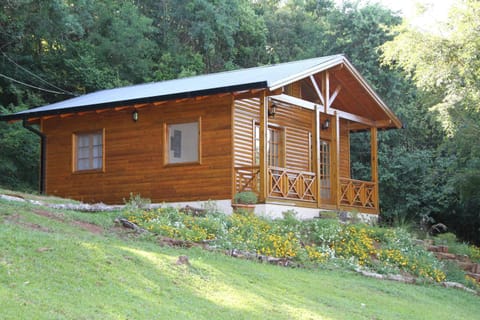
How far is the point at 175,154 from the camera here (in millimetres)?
17797

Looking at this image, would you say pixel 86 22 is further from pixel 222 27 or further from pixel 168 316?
pixel 168 316

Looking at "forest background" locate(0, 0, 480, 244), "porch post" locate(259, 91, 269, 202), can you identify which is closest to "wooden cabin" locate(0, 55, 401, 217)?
"porch post" locate(259, 91, 269, 202)

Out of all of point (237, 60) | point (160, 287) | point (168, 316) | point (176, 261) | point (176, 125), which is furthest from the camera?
point (237, 60)

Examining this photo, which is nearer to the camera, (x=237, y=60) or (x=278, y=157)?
(x=278, y=157)

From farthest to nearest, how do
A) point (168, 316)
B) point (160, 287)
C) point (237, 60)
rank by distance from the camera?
point (237, 60) → point (160, 287) → point (168, 316)

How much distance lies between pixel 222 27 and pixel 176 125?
16.7m

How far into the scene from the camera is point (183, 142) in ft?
57.9

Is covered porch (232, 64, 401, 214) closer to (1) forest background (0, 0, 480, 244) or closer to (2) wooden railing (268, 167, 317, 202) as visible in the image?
(2) wooden railing (268, 167, 317, 202)

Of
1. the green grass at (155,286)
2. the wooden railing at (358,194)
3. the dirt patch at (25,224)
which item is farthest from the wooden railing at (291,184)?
the dirt patch at (25,224)

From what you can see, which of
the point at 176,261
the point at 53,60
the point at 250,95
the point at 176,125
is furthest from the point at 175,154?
the point at 53,60

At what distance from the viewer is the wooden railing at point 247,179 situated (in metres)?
16.1

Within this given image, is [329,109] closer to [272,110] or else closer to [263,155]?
[272,110]

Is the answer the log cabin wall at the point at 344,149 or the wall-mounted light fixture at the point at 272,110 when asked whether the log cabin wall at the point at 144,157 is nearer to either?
the wall-mounted light fixture at the point at 272,110

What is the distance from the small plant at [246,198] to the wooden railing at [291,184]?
18.4 inches
